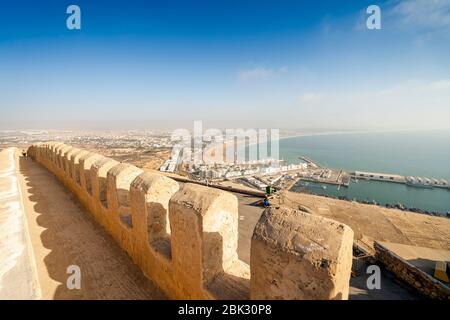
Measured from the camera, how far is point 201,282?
2586 mm

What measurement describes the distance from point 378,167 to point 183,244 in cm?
7808

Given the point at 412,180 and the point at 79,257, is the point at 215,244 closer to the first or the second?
the point at 79,257

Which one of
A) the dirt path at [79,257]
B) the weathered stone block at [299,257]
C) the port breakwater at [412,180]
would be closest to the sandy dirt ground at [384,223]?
the dirt path at [79,257]

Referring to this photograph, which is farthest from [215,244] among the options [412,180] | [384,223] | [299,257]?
[412,180]

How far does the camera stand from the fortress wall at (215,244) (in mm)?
1649

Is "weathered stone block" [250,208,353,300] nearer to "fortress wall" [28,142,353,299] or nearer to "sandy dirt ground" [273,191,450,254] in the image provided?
"fortress wall" [28,142,353,299]

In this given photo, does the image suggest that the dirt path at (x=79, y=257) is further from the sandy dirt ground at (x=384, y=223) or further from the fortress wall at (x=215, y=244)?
the sandy dirt ground at (x=384, y=223)

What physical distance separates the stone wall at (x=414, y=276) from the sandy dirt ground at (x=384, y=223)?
21.0 feet

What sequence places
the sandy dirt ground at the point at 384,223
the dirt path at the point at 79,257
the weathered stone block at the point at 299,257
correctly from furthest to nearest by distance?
the sandy dirt ground at the point at 384,223 < the dirt path at the point at 79,257 < the weathered stone block at the point at 299,257

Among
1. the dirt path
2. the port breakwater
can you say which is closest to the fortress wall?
the dirt path

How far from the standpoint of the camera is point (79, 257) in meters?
4.34

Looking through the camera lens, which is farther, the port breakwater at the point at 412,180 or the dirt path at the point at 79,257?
the port breakwater at the point at 412,180
